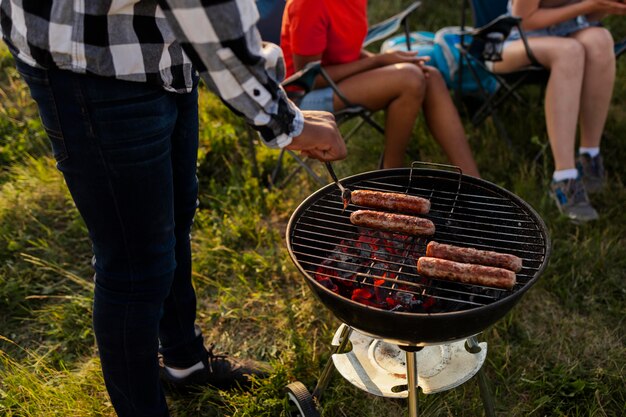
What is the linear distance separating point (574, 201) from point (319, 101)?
64.9 inches

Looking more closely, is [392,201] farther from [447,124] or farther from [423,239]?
[447,124]

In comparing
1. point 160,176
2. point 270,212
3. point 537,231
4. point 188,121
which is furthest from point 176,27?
point 270,212

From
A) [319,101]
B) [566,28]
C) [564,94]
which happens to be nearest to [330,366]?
[319,101]

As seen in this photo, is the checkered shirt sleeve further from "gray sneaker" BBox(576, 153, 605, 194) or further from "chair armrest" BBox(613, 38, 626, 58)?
"chair armrest" BBox(613, 38, 626, 58)

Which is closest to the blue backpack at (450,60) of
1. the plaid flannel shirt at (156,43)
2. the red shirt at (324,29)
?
the red shirt at (324,29)

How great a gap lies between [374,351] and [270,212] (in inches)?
59.6

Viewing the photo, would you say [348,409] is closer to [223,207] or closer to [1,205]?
[223,207]

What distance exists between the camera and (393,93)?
3596mm

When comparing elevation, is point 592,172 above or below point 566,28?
below

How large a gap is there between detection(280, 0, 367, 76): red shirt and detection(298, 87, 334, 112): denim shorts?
207mm

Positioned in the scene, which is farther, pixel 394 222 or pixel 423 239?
pixel 423 239

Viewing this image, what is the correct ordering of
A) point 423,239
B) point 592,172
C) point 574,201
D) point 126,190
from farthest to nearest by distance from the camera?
1. point 592,172
2. point 574,201
3. point 423,239
4. point 126,190

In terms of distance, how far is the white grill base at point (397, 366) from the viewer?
2248 millimetres

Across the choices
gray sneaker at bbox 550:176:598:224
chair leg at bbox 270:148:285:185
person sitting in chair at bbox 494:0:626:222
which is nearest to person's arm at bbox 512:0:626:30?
person sitting in chair at bbox 494:0:626:222
